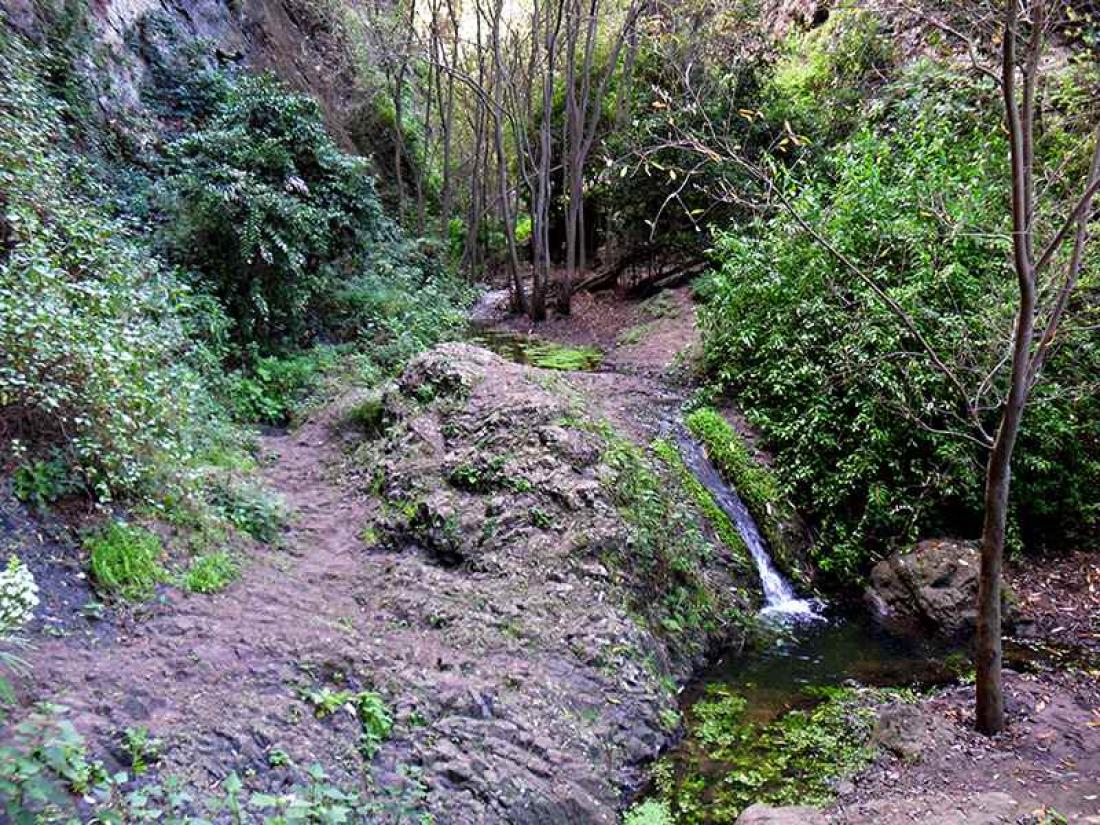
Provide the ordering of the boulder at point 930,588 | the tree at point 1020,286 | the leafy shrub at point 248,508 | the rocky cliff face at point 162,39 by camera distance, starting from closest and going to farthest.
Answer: the tree at point 1020,286 → the leafy shrub at point 248,508 → the boulder at point 930,588 → the rocky cliff face at point 162,39

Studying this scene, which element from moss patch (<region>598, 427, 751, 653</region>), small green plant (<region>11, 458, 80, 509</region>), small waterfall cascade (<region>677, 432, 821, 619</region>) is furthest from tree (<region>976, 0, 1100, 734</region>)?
small green plant (<region>11, 458, 80, 509</region>)

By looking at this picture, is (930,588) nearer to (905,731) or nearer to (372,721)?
(905,731)

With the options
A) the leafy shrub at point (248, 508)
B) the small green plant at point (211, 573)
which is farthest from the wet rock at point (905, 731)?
the leafy shrub at point (248, 508)

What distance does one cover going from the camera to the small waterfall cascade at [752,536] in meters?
7.40

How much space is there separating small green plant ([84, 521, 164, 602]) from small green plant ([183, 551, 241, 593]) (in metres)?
0.21

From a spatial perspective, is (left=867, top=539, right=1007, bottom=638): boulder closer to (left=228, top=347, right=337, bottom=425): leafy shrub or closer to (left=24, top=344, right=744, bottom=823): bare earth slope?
(left=24, top=344, right=744, bottom=823): bare earth slope

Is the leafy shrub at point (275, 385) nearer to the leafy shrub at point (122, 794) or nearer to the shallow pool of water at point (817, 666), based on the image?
the leafy shrub at point (122, 794)

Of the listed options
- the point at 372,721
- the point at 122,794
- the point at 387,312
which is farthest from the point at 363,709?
the point at 387,312

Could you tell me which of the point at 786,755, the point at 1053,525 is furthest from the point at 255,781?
the point at 1053,525

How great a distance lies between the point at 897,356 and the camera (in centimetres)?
768

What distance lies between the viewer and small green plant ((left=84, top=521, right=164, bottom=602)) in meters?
4.05

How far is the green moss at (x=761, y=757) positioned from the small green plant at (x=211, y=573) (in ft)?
10.7

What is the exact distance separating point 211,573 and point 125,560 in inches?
22.9

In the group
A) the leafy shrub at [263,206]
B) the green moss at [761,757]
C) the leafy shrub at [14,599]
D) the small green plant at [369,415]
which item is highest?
the leafy shrub at [263,206]
